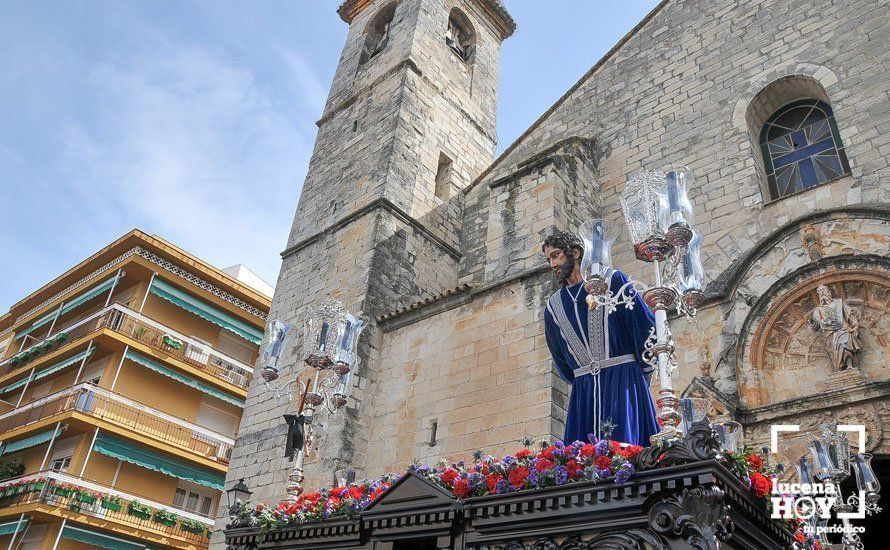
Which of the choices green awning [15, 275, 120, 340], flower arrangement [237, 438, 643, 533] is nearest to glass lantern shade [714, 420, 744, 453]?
flower arrangement [237, 438, 643, 533]

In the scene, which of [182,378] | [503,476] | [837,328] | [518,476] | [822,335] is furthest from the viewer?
[182,378]

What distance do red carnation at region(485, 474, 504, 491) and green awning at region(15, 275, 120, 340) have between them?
18759 mm

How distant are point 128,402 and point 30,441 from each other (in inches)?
117

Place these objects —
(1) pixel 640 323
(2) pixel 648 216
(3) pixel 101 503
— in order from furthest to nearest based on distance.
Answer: (3) pixel 101 503, (1) pixel 640 323, (2) pixel 648 216

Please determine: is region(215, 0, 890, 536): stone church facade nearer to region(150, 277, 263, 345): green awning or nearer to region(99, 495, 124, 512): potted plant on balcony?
region(99, 495, 124, 512): potted plant on balcony

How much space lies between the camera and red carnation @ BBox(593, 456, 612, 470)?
3877 millimetres

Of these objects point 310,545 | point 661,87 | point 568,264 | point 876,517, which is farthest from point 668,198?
point 661,87

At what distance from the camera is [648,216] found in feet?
15.8

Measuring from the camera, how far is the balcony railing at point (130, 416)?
18125mm

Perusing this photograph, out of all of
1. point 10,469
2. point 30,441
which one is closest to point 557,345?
point 30,441

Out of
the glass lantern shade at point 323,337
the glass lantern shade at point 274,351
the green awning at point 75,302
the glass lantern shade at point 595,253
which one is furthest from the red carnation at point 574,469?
the green awning at point 75,302

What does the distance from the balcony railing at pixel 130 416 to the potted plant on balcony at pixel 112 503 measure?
1.71 m

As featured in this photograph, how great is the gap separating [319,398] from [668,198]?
415 cm

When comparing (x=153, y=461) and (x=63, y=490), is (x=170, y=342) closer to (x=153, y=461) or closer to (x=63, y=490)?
Result: (x=153, y=461)
